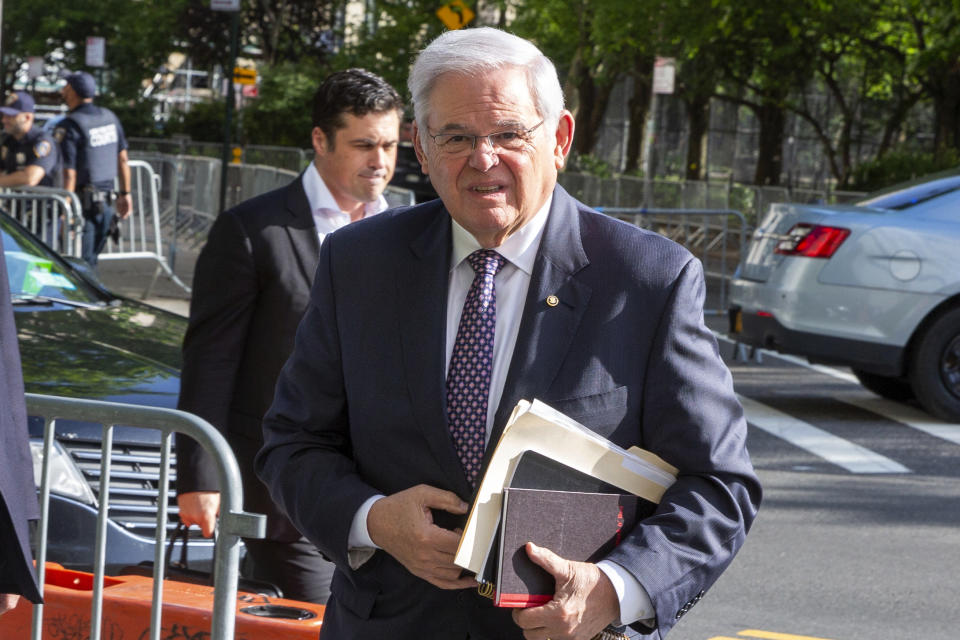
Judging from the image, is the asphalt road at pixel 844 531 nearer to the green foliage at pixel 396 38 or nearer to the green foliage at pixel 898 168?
the green foliage at pixel 898 168

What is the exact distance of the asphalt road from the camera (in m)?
5.83

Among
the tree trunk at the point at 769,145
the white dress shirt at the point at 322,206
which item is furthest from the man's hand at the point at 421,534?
the tree trunk at the point at 769,145

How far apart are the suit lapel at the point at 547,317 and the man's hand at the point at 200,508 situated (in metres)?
1.81

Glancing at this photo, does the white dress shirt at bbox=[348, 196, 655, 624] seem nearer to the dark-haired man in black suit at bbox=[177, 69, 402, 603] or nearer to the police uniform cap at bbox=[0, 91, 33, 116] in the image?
the dark-haired man in black suit at bbox=[177, 69, 402, 603]

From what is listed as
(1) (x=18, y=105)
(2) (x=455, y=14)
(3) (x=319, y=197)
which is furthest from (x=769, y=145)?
(3) (x=319, y=197)

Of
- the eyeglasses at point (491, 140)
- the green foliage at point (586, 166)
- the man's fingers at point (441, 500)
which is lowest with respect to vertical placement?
the green foliage at point (586, 166)

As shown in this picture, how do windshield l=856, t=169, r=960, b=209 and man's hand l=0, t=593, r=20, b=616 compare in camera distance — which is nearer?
man's hand l=0, t=593, r=20, b=616

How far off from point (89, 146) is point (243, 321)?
389 inches

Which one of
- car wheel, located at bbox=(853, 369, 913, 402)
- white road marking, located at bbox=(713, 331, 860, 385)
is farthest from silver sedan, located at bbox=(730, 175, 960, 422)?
white road marking, located at bbox=(713, 331, 860, 385)

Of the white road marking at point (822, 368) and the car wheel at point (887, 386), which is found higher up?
the car wheel at point (887, 386)

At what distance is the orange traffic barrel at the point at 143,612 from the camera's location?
338 cm

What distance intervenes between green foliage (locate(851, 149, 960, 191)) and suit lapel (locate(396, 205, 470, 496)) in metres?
20.5

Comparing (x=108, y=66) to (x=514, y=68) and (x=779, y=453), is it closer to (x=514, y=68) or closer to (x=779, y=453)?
(x=779, y=453)

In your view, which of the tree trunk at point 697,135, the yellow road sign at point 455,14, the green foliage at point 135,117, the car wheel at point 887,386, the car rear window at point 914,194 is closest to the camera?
the car rear window at point 914,194
